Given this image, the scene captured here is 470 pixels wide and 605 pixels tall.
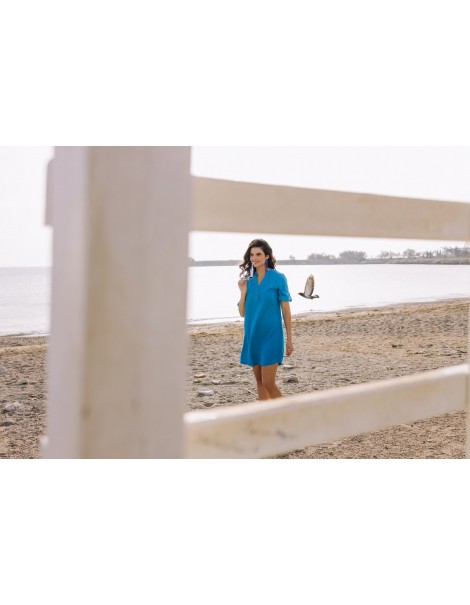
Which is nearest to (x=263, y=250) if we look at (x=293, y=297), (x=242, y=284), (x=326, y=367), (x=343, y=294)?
(x=242, y=284)

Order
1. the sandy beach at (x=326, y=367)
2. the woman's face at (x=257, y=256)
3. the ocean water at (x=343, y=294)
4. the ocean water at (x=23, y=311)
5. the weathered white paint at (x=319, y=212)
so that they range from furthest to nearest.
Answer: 1. the ocean water at (x=343, y=294)
2. the ocean water at (x=23, y=311)
3. the woman's face at (x=257, y=256)
4. the sandy beach at (x=326, y=367)
5. the weathered white paint at (x=319, y=212)

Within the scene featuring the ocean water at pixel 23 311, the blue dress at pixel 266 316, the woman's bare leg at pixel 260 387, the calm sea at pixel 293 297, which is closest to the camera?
the blue dress at pixel 266 316

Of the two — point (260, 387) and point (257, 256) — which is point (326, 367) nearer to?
point (260, 387)

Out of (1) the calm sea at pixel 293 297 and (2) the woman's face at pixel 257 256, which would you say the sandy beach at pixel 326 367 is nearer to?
(2) the woman's face at pixel 257 256

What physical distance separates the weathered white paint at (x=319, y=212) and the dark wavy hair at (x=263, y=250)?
9.70ft

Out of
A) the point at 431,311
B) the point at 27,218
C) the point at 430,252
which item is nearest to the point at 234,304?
the point at 431,311

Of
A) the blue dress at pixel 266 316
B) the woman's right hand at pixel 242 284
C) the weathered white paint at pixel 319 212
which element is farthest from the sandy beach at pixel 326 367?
the weathered white paint at pixel 319 212

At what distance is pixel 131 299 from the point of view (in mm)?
731

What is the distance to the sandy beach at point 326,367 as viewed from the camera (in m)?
3.80

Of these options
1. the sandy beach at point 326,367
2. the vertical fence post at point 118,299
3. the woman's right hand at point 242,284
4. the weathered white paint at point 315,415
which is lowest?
the sandy beach at point 326,367

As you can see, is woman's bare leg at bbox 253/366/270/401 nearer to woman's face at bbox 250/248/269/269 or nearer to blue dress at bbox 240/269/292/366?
blue dress at bbox 240/269/292/366

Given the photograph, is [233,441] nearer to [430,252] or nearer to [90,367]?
[90,367]

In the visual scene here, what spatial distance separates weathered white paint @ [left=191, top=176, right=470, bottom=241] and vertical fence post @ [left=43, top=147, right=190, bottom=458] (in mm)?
88

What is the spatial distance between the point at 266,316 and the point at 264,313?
1.1 inches
